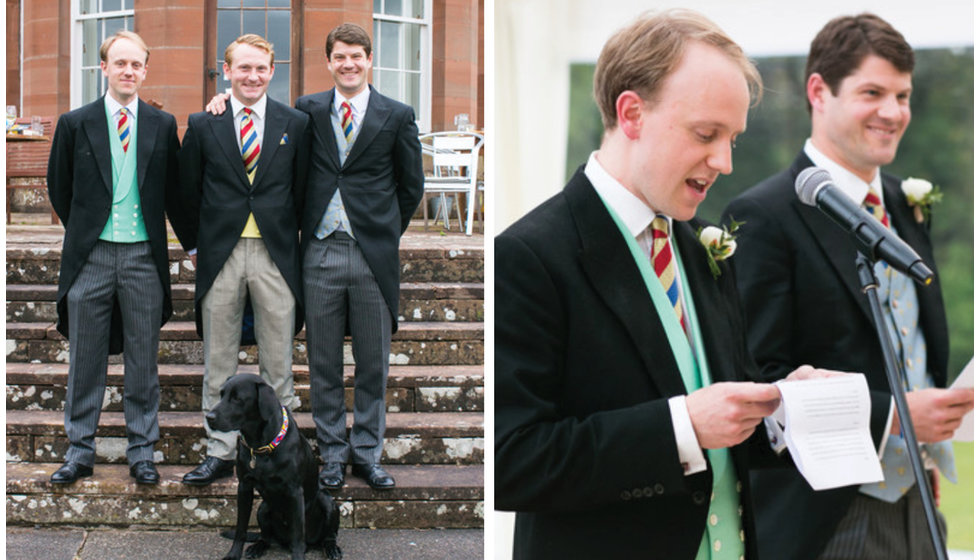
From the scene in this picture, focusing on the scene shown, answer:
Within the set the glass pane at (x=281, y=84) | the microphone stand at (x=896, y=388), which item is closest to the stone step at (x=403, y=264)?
the glass pane at (x=281, y=84)

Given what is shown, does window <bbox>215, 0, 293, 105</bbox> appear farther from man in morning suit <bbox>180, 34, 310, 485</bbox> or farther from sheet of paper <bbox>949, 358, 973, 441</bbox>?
sheet of paper <bbox>949, 358, 973, 441</bbox>

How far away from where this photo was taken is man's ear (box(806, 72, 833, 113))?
173 cm

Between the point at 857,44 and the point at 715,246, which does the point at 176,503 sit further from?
the point at 857,44

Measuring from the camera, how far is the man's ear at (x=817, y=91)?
1.73 metres

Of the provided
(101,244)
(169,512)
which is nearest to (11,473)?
(169,512)

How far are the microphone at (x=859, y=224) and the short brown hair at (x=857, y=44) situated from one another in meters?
0.18

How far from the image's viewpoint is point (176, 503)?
3771 millimetres

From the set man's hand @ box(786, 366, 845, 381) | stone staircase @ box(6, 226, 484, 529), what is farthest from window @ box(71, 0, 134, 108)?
man's hand @ box(786, 366, 845, 381)

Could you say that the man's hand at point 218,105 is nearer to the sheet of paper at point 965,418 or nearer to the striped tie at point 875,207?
the striped tie at point 875,207

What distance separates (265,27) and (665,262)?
21.7 ft

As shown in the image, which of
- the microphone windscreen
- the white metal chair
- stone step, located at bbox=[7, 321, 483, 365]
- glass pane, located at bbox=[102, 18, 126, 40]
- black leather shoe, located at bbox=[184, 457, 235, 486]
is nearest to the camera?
the microphone windscreen

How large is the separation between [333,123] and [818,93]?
7.16 feet

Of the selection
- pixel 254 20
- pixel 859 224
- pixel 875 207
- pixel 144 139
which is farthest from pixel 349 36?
pixel 254 20

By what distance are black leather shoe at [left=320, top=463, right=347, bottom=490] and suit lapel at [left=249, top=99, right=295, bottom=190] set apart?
976 mm
